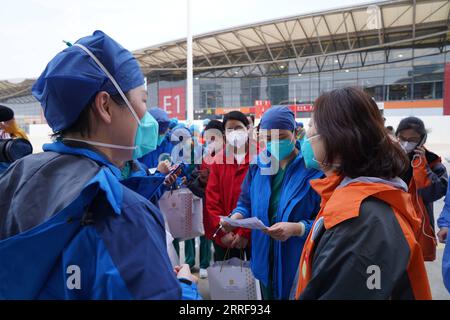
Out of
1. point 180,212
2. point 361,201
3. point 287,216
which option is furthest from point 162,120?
point 361,201

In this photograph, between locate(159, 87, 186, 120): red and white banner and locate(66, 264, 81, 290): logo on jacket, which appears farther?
locate(159, 87, 186, 120): red and white banner

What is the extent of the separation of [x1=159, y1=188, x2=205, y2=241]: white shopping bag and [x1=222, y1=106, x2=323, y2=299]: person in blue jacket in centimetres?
82

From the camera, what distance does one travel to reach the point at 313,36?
2036 cm

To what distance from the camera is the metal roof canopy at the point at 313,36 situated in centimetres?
1659

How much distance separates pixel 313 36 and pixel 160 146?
62.6 ft

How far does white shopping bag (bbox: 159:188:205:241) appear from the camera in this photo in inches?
121

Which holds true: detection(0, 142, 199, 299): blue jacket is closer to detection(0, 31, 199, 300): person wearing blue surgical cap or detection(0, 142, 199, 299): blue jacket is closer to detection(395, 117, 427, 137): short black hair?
detection(0, 31, 199, 300): person wearing blue surgical cap

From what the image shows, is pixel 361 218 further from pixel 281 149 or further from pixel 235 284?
pixel 235 284

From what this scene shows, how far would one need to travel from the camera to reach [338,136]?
46.5 inches

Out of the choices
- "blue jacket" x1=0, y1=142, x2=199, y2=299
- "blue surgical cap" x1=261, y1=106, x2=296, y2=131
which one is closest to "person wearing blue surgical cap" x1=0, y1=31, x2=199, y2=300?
"blue jacket" x1=0, y1=142, x2=199, y2=299

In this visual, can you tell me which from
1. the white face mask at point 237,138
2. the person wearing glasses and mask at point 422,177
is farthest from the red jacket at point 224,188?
the person wearing glasses and mask at point 422,177

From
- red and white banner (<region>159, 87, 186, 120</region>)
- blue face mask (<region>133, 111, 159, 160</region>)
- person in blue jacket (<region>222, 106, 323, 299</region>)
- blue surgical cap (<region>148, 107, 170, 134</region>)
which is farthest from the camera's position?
red and white banner (<region>159, 87, 186, 120</region>)

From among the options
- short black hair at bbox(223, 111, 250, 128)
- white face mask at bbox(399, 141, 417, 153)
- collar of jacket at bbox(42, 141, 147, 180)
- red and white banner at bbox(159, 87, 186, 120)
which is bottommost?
white face mask at bbox(399, 141, 417, 153)
